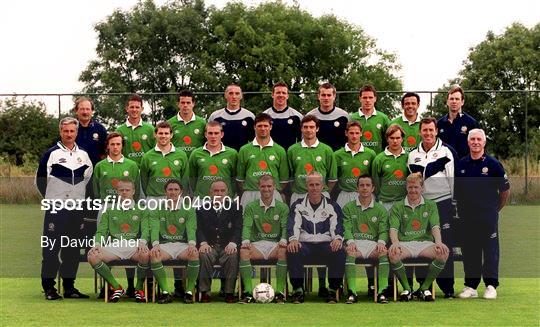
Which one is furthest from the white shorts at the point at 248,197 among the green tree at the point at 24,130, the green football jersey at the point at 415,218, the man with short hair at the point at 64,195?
the green tree at the point at 24,130

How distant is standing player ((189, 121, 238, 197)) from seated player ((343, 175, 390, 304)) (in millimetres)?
1218

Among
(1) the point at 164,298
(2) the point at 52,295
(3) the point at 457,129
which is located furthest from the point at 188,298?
(3) the point at 457,129

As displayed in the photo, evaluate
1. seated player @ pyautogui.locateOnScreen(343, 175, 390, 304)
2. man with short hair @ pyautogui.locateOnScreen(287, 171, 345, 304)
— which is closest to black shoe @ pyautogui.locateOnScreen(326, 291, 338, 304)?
man with short hair @ pyautogui.locateOnScreen(287, 171, 345, 304)

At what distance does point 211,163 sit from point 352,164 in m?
1.37

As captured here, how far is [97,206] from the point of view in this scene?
1112 centimetres

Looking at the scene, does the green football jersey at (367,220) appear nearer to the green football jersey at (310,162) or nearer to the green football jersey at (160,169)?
the green football jersey at (310,162)

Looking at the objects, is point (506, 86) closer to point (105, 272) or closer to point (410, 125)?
point (410, 125)

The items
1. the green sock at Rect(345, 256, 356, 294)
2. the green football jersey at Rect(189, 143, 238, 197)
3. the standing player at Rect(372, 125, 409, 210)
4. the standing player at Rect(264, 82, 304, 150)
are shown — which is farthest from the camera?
the standing player at Rect(264, 82, 304, 150)

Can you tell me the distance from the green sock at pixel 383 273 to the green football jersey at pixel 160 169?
2066 millimetres

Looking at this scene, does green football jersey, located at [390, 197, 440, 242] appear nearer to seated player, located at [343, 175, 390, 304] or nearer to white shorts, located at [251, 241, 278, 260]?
seated player, located at [343, 175, 390, 304]

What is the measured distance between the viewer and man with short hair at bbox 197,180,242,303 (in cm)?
1060

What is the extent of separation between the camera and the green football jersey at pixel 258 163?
1091 cm

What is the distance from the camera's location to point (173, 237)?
1066 centimetres

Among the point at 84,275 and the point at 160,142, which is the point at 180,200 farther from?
the point at 84,275
